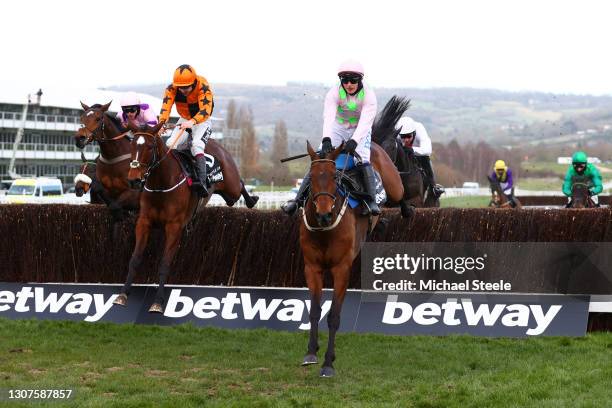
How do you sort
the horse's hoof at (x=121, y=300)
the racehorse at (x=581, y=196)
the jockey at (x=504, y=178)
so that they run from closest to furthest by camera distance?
1. the horse's hoof at (x=121, y=300)
2. the racehorse at (x=581, y=196)
3. the jockey at (x=504, y=178)

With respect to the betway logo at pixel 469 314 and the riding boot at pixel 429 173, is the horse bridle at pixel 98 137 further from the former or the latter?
the riding boot at pixel 429 173

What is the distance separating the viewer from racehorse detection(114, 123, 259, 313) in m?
9.43

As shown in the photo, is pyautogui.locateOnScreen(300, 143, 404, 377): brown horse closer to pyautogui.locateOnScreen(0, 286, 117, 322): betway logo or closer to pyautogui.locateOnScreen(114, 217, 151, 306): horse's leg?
pyautogui.locateOnScreen(114, 217, 151, 306): horse's leg

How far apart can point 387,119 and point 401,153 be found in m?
1.60

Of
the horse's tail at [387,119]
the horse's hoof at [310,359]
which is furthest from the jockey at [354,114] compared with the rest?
the horse's tail at [387,119]

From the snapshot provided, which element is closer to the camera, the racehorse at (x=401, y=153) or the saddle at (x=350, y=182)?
the saddle at (x=350, y=182)

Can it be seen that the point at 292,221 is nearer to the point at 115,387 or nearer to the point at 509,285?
the point at 509,285

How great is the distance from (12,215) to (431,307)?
→ 191 inches

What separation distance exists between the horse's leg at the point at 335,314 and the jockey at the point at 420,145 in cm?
558

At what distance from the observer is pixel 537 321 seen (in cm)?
925

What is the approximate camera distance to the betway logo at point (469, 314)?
30.4ft

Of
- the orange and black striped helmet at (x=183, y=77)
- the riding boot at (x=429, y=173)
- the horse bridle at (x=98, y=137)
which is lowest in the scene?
the riding boot at (x=429, y=173)

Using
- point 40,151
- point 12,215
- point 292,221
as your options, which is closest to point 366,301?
point 292,221

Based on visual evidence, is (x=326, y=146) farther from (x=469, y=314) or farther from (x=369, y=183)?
(x=469, y=314)
